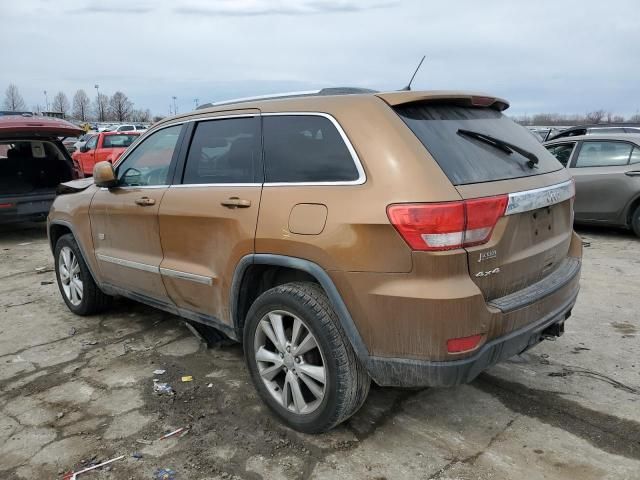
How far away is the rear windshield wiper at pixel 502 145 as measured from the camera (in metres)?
2.88

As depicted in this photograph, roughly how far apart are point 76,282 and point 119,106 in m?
97.6

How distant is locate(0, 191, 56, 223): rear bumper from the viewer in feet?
27.6

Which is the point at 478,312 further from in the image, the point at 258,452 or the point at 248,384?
the point at 248,384

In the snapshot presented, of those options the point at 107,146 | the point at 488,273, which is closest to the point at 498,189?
the point at 488,273

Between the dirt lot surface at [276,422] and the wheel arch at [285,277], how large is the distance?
581mm

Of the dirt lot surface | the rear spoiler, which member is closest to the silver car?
the dirt lot surface

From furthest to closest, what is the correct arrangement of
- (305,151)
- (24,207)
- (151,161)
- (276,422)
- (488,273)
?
1. (24,207)
2. (151,161)
3. (276,422)
4. (305,151)
5. (488,273)

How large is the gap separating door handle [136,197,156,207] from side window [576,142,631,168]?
23.6 feet

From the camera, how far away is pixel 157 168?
3.97 metres

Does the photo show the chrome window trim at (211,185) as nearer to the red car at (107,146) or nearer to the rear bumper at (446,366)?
the rear bumper at (446,366)

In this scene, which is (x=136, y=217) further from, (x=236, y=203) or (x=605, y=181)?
(x=605, y=181)

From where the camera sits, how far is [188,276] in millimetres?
3580

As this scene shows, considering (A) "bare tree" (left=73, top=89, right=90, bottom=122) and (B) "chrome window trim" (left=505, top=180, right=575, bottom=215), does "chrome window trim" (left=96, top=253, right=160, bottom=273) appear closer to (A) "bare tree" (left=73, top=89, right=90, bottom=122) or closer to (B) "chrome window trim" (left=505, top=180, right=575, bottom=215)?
(B) "chrome window trim" (left=505, top=180, right=575, bottom=215)

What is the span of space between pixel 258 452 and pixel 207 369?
1.13 m
